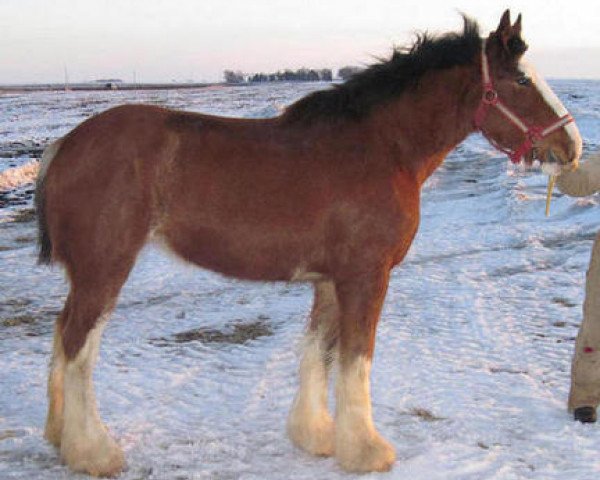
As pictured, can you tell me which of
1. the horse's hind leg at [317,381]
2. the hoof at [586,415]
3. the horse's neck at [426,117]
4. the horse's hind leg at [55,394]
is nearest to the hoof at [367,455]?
the horse's hind leg at [317,381]

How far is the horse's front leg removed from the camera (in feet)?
12.5

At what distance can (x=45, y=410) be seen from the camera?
4.76 meters

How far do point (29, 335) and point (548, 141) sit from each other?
472 centimetres

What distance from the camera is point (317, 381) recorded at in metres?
4.34

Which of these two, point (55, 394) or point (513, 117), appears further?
point (55, 394)

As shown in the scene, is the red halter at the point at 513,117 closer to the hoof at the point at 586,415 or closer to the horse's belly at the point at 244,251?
the horse's belly at the point at 244,251

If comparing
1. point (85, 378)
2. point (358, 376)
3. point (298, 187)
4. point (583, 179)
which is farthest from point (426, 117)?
point (85, 378)

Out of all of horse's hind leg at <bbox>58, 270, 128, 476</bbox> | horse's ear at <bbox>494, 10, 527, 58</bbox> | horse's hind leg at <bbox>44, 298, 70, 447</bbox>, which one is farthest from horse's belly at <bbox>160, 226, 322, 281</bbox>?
horse's ear at <bbox>494, 10, 527, 58</bbox>

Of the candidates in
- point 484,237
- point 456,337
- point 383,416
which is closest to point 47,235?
point 383,416

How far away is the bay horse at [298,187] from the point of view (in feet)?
12.4

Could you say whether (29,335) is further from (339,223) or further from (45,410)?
(339,223)

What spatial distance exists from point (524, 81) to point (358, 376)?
187cm

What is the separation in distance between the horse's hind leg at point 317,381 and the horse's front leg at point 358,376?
265 millimetres

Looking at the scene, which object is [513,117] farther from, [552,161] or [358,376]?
[358,376]
